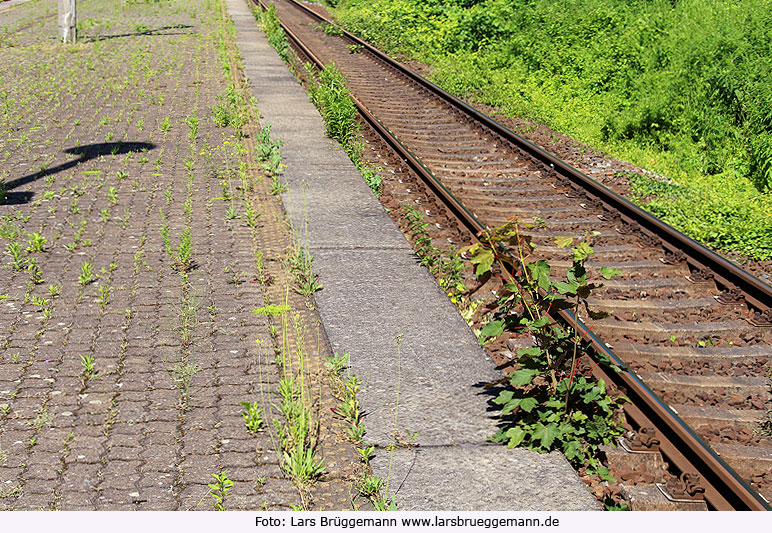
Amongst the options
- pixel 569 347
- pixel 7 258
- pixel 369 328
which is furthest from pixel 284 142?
pixel 569 347

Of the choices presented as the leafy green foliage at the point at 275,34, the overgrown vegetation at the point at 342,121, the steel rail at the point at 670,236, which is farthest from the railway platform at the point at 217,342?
the leafy green foliage at the point at 275,34

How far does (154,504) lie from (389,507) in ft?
3.98

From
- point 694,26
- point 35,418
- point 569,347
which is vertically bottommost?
point 35,418

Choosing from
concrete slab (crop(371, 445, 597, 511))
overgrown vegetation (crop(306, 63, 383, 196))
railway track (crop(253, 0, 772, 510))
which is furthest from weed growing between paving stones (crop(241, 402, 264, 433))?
overgrown vegetation (crop(306, 63, 383, 196))

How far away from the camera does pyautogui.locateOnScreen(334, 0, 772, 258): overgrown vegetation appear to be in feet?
34.3

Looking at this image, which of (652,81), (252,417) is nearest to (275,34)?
(652,81)

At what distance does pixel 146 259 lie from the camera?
7492 mm

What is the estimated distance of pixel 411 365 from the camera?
5.59m

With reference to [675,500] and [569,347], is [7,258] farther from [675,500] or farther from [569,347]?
[675,500]

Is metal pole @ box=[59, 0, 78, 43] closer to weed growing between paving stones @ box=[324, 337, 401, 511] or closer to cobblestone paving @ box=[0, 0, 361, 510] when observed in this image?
cobblestone paving @ box=[0, 0, 361, 510]

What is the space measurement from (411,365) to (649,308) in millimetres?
2317

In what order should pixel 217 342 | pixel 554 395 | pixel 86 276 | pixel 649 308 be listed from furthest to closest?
pixel 86 276 → pixel 649 308 → pixel 217 342 → pixel 554 395

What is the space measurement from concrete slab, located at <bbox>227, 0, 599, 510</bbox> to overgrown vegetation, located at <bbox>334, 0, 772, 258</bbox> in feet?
12.0

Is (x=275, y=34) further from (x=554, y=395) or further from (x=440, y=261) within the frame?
(x=554, y=395)
